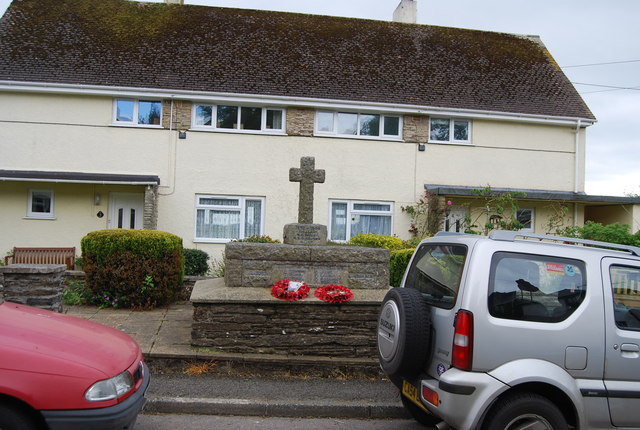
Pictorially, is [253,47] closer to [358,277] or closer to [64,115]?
[64,115]

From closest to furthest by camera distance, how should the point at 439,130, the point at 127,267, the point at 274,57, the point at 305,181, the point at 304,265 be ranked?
the point at 304,265 → the point at 305,181 → the point at 127,267 → the point at 439,130 → the point at 274,57

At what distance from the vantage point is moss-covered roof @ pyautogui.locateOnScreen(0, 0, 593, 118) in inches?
562

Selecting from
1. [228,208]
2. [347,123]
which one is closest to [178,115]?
[228,208]

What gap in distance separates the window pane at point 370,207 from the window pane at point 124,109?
686 cm

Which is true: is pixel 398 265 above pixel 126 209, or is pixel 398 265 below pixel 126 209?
below

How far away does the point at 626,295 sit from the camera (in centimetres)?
398

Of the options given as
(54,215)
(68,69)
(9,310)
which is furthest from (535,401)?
(68,69)

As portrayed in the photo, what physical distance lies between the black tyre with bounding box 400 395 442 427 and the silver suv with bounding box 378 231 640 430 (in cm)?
60

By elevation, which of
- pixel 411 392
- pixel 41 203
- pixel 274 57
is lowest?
pixel 411 392

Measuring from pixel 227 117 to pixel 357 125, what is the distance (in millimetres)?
3790

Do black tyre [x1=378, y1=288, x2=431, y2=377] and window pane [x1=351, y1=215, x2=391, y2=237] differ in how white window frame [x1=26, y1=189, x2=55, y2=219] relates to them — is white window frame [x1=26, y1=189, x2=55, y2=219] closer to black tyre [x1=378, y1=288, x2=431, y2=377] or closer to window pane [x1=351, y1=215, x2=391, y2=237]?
window pane [x1=351, y1=215, x2=391, y2=237]

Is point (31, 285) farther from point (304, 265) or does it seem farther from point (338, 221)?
point (338, 221)

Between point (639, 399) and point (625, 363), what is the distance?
281 millimetres

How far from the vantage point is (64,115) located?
13.6 metres
